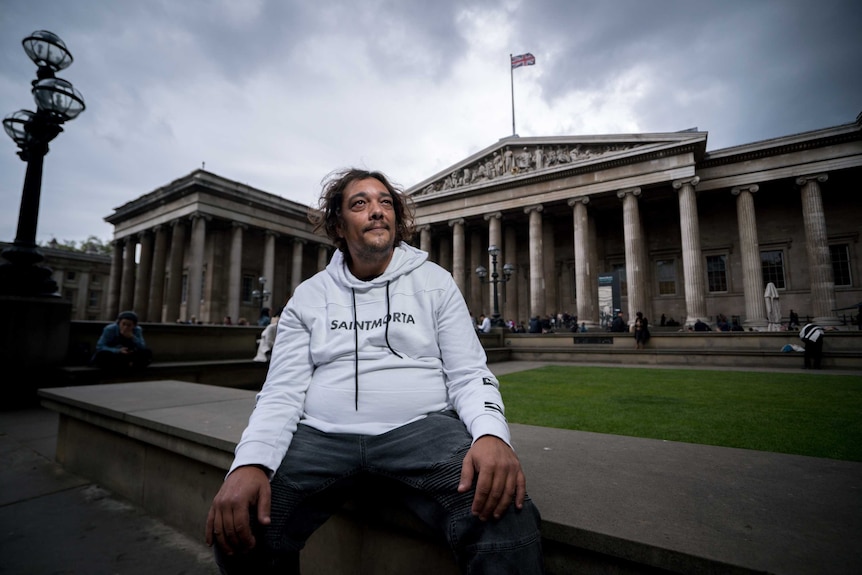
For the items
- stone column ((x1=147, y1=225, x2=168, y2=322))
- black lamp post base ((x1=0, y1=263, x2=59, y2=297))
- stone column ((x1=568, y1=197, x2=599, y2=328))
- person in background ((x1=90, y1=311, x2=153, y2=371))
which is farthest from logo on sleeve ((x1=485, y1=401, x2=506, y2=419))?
stone column ((x1=147, y1=225, x2=168, y2=322))

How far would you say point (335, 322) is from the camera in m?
2.03

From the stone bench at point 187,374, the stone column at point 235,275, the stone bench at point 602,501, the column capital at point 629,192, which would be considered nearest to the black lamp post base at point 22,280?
the stone bench at point 187,374

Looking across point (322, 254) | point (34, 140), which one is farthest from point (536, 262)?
point (34, 140)

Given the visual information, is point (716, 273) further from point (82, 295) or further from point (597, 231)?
point (82, 295)

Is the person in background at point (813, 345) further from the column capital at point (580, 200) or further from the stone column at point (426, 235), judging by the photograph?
the stone column at point (426, 235)

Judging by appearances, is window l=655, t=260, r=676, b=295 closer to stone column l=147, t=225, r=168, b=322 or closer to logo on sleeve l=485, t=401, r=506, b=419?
logo on sleeve l=485, t=401, r=506, b=419

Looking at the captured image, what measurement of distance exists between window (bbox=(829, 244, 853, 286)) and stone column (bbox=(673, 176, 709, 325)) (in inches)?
350

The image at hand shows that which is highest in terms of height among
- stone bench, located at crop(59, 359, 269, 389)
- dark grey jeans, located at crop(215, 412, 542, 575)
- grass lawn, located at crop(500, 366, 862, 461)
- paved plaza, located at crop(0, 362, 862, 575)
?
dark grey jeans, located at crop(215, 412, 542, 575)

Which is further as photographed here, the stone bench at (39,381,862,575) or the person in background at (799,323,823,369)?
the person in background at (799,323,823,369)

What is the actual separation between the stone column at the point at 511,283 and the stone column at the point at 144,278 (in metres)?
29.6

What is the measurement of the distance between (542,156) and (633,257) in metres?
9.46

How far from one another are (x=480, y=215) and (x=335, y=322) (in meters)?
29.4

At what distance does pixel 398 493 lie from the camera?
172 centimetres

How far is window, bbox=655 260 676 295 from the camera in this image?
94.2ft
